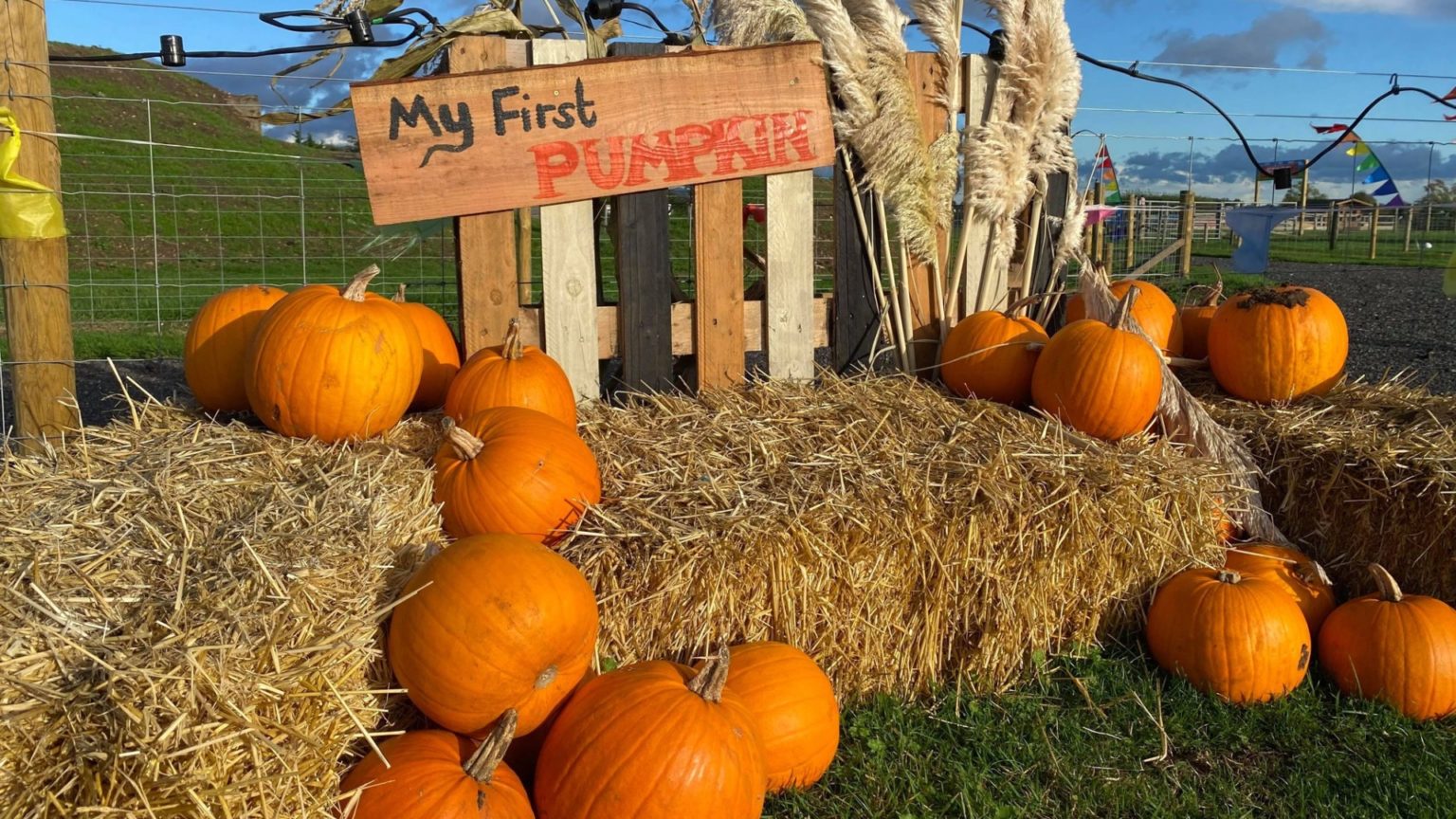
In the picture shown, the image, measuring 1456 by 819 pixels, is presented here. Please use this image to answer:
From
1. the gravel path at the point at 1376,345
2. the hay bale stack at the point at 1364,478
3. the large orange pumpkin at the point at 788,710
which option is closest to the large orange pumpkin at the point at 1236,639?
the hay bale stack at the point at 1364,478

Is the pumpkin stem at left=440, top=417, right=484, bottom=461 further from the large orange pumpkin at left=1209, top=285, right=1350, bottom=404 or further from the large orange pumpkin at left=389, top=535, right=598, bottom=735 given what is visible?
the large orange pumpkin at left=1209, top=285, right=1350, bottom=404

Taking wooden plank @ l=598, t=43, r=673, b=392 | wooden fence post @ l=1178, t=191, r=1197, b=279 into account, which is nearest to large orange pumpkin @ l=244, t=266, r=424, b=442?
wooden plank @ l=598, t=43, r=673, b=392

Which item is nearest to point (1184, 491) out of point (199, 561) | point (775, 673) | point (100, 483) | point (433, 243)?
point (775, 673)

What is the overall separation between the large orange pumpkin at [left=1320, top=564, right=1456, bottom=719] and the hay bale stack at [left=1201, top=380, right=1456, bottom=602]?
26 centimetres

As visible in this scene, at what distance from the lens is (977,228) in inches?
175

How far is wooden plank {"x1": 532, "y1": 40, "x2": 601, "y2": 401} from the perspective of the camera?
370cm

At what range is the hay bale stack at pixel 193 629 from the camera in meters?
1.63

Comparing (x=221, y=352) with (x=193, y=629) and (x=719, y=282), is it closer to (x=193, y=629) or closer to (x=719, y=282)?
(x=193, y=629)

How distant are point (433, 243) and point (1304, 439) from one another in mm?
16818

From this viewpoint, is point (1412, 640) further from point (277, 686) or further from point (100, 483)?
point (100, 483)

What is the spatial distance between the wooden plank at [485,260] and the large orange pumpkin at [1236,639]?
257 cm

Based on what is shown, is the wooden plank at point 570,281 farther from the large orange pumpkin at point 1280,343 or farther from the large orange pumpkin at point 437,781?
the large orange pumpkin at point 1280,343

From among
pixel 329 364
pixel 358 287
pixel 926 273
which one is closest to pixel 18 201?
pixel 358 287

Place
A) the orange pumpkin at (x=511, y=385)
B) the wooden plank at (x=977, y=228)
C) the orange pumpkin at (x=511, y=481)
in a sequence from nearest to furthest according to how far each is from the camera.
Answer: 1. the orange pumpkin at (x=511, y=481)
2. the orange pumpkin at (x=511, y=385)
3. the wooden plank at (x=977, y=228)
